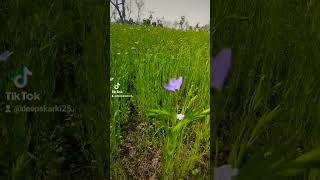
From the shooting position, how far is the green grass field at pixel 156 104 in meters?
1.19

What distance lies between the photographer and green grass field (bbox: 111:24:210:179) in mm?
1193

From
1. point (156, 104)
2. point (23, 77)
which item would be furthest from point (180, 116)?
point (23, 77)

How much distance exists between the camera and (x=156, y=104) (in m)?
1.20

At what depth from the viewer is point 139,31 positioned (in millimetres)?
1214

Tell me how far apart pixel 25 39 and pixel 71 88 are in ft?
0.59

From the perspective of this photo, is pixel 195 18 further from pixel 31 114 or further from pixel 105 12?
pixel 31 114

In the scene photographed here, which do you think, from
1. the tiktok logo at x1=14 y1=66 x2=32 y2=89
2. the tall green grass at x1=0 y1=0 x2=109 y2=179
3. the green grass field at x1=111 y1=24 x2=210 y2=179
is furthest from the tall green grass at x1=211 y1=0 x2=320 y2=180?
the tiktok logo at x1=14 y1=66 x2=32 y2=89

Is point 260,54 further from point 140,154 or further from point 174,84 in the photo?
point 140,154

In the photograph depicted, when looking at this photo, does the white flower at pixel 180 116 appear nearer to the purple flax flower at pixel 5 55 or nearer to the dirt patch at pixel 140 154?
the dirt patch at pixel 140 154

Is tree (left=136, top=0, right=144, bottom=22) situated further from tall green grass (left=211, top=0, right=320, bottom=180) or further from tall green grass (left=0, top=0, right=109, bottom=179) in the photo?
tall green grass (left=211, top=0, right=320, bottom=180)

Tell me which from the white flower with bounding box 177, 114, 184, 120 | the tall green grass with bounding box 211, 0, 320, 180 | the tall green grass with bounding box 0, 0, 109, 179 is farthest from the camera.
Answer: the white flower with bounding box 177, 114, 184, 120

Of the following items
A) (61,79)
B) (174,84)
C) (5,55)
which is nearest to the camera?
(5,55)

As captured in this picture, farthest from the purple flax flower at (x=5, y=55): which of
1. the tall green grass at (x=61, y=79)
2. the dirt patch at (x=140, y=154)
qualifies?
the dirt patch at (x=140, y=154)

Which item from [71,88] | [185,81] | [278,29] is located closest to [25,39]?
[71,88]
